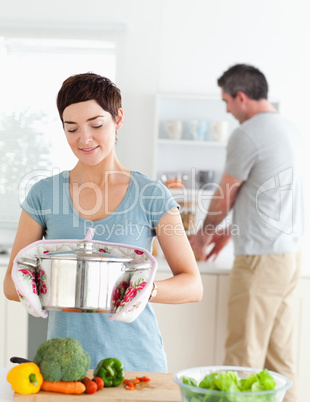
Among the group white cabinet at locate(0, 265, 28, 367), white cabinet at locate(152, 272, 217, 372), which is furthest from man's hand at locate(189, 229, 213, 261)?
white cabinet at locate(0, 265, 28, 367)

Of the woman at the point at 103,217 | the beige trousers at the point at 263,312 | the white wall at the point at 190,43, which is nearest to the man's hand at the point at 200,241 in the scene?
the beige trousers at the point at 263,312

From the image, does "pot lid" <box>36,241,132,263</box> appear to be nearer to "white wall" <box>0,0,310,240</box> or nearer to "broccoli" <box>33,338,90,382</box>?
"broccoli" <box>33,338,90,382</box>

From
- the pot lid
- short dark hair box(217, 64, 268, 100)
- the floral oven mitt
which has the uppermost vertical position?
short dark hair box(217, 64, 268, 100)

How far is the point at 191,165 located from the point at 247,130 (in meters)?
0.90

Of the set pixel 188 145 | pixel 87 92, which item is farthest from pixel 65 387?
pixel 188 145

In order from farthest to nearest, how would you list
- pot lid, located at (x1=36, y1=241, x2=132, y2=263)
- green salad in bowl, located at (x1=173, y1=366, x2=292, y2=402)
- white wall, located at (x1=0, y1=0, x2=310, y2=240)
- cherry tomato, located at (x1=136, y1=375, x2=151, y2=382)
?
white wall, located at (x1=0, y1=0, x2=310, y2=240) < cherry tomato, located at (x1=136, y1=375, x2=151, y2=382) < pot lid, located at (x1=36, y1=241, x2=132, y2=263) < green salad in bowl, located at (x1=173, y1=366, x2=292, y2=402)

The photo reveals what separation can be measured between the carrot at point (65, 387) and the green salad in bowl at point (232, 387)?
200 mm

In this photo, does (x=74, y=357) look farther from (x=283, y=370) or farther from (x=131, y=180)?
(x=283, y=370)

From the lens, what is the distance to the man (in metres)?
2.52

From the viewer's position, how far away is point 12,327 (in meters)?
2.82

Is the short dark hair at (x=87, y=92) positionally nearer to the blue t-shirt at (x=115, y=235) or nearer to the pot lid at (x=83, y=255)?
the blue t-shirt at (x=115, y=235)

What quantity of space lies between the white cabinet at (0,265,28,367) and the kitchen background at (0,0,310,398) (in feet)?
3.09

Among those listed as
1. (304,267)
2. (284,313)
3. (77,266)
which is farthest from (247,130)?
(77,266)

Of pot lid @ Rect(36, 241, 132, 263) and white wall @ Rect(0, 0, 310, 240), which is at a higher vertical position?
white wall @ Rect(0, 0, 310, 240)
